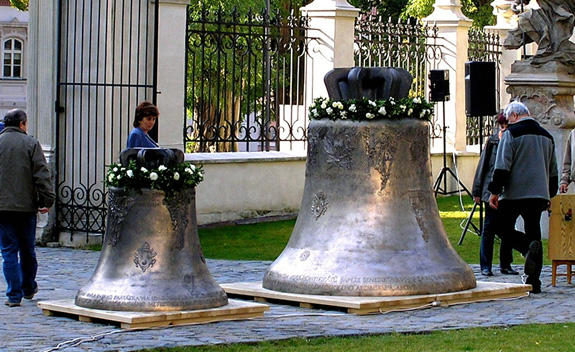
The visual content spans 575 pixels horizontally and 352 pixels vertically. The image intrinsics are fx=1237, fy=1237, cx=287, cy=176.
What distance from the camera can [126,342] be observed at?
8.00 meters

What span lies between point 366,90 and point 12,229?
316cm

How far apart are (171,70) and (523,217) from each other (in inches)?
264

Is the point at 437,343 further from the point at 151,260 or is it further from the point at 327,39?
the point at 327,39

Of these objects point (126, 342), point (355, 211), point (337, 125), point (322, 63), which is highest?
point (322, 63)

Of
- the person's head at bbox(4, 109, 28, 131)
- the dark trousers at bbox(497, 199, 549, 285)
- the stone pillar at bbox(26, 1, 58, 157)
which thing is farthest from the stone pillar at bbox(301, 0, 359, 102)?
the person's head at bbox(4, 109, 28, 131)

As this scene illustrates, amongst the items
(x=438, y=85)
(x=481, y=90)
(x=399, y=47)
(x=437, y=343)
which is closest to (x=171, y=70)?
(x=481, y=90)

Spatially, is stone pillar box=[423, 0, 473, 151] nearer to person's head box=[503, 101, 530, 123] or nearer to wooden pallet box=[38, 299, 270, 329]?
person's head box=[503, 101, 530, 123]

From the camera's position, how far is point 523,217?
36.8ft

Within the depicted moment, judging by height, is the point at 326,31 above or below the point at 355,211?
above

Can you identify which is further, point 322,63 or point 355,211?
point 322,63

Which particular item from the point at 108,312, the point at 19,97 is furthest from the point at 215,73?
the point at 19,97

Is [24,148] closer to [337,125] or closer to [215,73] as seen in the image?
[337,125]

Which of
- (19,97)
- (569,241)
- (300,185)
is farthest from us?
(19,97)

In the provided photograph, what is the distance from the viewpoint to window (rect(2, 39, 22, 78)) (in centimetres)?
5300
